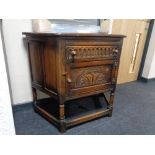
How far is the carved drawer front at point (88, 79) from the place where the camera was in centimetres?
102

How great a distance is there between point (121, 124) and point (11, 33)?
4.01 feet

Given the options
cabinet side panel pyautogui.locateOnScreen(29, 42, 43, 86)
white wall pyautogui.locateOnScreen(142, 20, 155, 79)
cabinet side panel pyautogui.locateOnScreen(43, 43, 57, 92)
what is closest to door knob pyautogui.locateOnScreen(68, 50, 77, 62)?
cabinet side panel pyautogui.locateOnScreen(43, 43, 57, 92)

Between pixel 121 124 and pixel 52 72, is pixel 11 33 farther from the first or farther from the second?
pixel 121 124

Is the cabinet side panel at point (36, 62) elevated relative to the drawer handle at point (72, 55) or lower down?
lower down

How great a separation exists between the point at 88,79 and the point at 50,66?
293 millimetres

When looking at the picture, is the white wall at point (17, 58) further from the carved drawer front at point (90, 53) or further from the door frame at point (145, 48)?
the door frame at point (145, 48)

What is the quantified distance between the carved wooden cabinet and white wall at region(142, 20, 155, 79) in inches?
56.4

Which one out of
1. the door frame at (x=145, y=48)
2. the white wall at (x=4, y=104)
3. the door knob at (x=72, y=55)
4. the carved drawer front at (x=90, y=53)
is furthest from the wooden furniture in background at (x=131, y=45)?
the white wall at (x=4, y=104)

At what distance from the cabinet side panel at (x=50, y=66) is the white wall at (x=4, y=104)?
0.36 m

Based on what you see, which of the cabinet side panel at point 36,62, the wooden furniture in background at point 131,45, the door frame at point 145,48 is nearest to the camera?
the cabinet side panel at point 36,62

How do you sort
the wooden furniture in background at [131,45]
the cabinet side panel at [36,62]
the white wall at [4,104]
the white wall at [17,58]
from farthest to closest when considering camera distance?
the wooden furniture in background at [131,45] → the white wall at [17,58] → the cabinet side panel at [36,62] → the white wall at [4,104]

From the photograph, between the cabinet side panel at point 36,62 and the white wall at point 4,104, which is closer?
the white wall at point 4,104

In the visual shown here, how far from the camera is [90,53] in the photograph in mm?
1005
